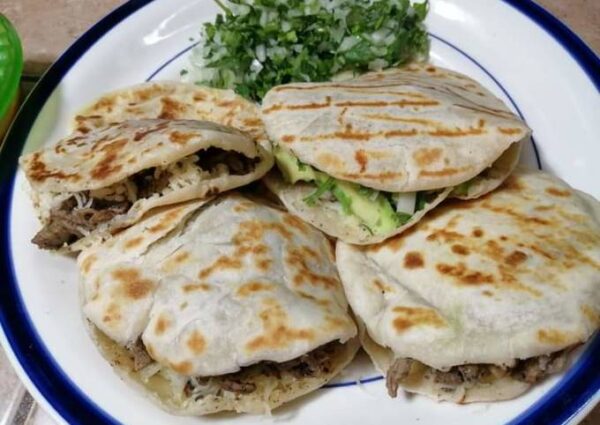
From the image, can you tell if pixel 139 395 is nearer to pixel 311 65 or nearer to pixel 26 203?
pixel 26 203

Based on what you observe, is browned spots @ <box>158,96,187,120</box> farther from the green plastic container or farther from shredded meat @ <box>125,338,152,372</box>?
shredded meat @ <box>125,338,152,372</box>

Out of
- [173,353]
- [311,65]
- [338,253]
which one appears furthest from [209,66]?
[173,353]

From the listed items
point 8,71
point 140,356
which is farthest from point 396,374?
point 8,71

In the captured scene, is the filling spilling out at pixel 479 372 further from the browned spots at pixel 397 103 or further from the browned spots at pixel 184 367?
the browned spots at pixel 397 103

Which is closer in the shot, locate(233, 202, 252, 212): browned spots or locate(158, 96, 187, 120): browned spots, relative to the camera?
locate(233, 202, 252, 212): browned spots

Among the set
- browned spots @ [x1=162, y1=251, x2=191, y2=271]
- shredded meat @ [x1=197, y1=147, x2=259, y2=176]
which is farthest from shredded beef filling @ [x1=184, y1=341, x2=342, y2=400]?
shredded meat @ [x1=197, y1=147, x2=259, y2=176]

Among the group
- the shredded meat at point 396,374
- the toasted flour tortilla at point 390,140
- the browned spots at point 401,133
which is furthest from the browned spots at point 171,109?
the shredded meat at point 396,374
